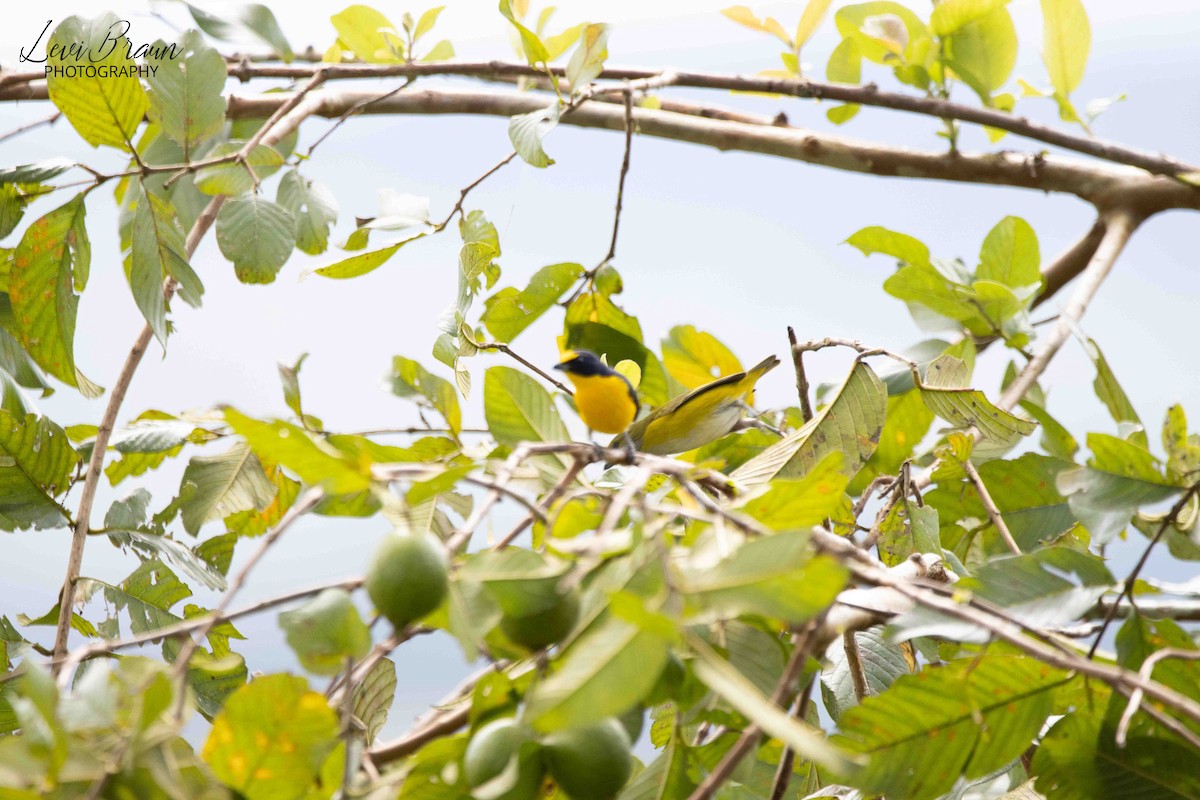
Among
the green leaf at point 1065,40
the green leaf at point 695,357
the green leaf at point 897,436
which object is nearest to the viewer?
the green leaf at point 897,436

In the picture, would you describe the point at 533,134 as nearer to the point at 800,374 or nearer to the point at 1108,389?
the point at 800,374

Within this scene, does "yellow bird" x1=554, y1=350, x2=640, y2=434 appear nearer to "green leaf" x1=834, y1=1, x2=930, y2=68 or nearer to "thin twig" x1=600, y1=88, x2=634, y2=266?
"thin twig" x1=600, y1=88, x2=634, y2=266

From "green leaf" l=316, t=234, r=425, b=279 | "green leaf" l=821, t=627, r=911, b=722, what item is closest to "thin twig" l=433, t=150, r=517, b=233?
"green leaf" l=316, t=234, r=425, b=279

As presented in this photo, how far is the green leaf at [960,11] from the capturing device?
830 mm

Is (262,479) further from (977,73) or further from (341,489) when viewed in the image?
(977,73)

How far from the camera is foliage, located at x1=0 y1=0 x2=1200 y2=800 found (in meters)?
0.22

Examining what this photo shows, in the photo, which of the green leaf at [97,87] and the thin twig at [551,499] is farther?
the green leaf at [97,87]

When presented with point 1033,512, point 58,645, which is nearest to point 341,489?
point 58,645

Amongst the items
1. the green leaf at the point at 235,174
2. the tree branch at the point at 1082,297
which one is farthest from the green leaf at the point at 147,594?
the tree branch at the point at 1082,297

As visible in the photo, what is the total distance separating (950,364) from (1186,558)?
0.69 feet

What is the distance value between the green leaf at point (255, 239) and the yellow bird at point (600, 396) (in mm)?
233

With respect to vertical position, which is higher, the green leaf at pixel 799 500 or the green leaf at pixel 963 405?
the green leaf at pixel 799 500

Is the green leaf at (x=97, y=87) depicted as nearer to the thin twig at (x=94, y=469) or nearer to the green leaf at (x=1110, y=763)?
the thin twig at (x=94, y=469)

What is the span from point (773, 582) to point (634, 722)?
87 millimetres
